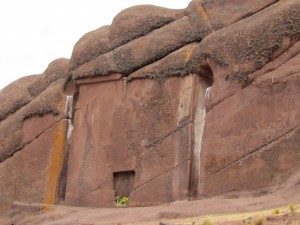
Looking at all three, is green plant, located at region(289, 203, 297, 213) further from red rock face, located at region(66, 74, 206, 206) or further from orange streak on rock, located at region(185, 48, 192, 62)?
orange streak on rock, located at region(185, 48, 192, 62)

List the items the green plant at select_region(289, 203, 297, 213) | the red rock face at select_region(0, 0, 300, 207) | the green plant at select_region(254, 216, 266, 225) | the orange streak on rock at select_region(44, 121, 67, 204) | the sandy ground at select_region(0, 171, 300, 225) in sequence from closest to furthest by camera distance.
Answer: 1. the green plant at select_region(254, 216, 266, 225)
2. the green plant at select_region(289, 203, 297, 213)
3. the sandy ground at select_region(0, 171, 300, 225)
4. the red rock face at select_region(0, 0, 300, 207)
5. the orange streak on rock at select_region(44, 121, 67, 204)

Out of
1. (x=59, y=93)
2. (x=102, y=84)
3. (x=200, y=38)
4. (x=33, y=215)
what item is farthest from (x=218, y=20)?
(x=33, y=215)

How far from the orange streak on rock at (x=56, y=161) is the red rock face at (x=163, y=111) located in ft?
0.14

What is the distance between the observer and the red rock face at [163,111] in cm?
2383

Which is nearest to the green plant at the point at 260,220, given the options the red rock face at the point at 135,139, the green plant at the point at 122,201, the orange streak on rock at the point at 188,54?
the red rock face at the point at 135,139

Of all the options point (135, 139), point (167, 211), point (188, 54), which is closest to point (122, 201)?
point (135, 139)

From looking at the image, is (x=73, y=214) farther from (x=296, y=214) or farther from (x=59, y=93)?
(x=296, y=214)

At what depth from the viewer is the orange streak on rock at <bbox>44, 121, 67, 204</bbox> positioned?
28.9 metres

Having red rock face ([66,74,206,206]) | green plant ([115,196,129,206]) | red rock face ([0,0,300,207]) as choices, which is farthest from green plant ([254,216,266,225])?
green plant ([115,196,129,206])

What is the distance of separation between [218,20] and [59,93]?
25.4 ft

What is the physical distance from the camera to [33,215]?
2758cm

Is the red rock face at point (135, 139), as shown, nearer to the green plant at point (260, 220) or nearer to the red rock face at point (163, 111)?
the red rock face at point (163, 111)

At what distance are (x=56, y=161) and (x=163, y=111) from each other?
215 inches

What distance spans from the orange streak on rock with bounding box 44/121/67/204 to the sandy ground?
5.75ft
